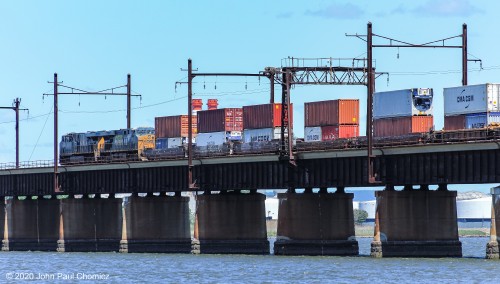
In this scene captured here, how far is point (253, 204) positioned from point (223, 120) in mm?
7644

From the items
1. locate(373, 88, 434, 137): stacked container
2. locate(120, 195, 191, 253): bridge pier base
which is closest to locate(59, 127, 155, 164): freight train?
locate(120, 195, 191, 253): bridge pier base

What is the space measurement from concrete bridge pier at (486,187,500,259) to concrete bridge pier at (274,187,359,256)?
16.5 m

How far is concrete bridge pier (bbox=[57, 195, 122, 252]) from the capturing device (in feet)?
447

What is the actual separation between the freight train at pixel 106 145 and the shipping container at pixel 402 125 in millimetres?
34023

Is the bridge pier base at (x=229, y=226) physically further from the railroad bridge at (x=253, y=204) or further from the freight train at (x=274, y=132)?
the freight train at (x=274, y=132)

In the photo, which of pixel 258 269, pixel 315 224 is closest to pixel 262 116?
pixel 315 224

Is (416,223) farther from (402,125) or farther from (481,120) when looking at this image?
(481,120)

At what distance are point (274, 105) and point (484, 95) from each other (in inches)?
941

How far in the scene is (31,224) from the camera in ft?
484

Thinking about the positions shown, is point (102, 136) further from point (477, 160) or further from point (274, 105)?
point (477, 160)

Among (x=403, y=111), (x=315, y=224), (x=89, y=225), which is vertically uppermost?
(x=403, y=111)

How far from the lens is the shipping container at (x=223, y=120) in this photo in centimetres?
11938

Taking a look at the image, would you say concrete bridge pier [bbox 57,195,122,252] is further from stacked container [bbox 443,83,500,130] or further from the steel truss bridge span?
stacked container [bbox 443,83,500,130]

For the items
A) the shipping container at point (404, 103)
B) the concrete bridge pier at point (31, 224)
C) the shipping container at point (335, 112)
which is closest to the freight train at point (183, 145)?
the shipping container at point (404, 103)
